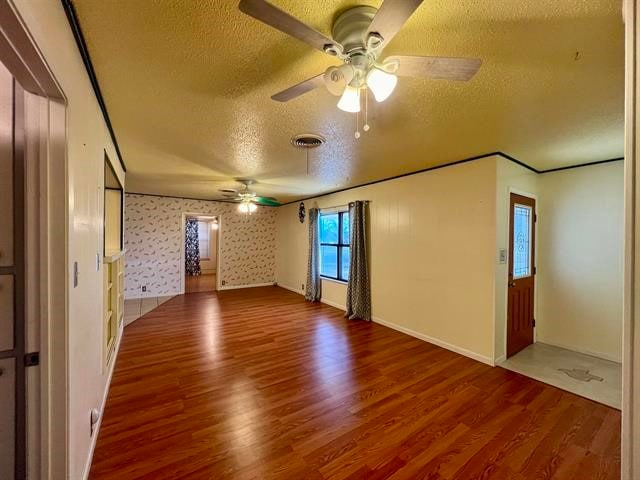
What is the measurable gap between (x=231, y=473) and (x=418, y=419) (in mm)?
1323

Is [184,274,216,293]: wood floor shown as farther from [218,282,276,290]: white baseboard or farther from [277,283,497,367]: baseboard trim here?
[277,283,497,367]: baseboard trim

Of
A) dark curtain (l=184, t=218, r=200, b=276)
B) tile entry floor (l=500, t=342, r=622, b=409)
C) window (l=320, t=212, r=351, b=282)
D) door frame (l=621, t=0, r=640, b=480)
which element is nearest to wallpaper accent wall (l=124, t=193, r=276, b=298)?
window (l=320, t=212, r=351, b=282)

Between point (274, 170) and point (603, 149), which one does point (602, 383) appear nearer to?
point (603, 149)

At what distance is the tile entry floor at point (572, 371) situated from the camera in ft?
7.91

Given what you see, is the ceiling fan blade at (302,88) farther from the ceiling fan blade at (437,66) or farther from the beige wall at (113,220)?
the beige wall at (113,220)

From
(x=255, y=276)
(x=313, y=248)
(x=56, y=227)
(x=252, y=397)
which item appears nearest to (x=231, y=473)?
(x=252, y=397)

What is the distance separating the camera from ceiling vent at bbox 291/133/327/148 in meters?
2.43

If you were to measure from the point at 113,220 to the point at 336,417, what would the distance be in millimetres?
3289

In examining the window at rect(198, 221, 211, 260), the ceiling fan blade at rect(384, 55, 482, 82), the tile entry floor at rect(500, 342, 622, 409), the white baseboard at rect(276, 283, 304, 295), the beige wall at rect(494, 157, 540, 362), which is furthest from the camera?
the window at rect(198, 221, 211, 260)

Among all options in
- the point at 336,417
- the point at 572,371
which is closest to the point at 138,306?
the point at 336,417

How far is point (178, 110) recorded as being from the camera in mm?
1973

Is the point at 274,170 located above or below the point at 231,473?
above

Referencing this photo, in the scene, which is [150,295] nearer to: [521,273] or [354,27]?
[354,27]

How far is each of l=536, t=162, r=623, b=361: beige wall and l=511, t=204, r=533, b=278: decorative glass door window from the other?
9.8 inches
